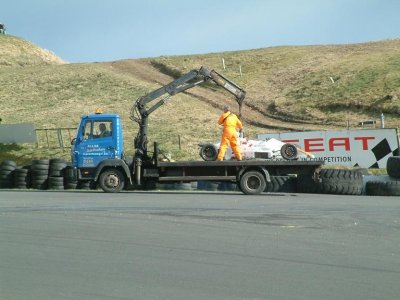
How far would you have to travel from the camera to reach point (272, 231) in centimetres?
1016

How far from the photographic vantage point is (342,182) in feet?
58.3

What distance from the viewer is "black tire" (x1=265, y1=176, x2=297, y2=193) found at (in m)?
19.3

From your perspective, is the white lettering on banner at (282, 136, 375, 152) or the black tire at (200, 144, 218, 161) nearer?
the black tire at (200, 144, 218, 161)

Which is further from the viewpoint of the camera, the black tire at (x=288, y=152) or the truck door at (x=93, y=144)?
the truck door at (x=93, y=144)

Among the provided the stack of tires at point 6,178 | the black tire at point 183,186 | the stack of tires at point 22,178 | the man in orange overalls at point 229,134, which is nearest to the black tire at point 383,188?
→ the man in orange overalls at point 229,134

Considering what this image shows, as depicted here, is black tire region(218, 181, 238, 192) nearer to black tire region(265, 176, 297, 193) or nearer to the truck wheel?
black tire region(265, 176, 297, 193)

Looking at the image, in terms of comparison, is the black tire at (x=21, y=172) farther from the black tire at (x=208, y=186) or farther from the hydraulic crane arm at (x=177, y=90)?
the black tire at (x=208, y=186)

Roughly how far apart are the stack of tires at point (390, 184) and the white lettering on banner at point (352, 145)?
2.95 metres

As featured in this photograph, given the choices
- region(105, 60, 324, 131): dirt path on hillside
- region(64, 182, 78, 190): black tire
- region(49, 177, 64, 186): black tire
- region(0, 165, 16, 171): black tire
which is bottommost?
region(64, 182, 78, 190): black tire

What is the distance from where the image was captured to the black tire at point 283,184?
63.2 feet

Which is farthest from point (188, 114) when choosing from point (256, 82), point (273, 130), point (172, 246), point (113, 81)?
point (172, 246)

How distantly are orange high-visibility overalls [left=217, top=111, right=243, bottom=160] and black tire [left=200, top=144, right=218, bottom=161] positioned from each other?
18.2 inches

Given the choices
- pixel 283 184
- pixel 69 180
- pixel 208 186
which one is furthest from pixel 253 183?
pixel 69 180

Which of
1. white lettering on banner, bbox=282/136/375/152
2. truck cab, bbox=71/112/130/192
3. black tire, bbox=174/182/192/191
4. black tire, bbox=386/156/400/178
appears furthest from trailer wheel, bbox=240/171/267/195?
white lettering on banner, bbox=282/136/375/152
